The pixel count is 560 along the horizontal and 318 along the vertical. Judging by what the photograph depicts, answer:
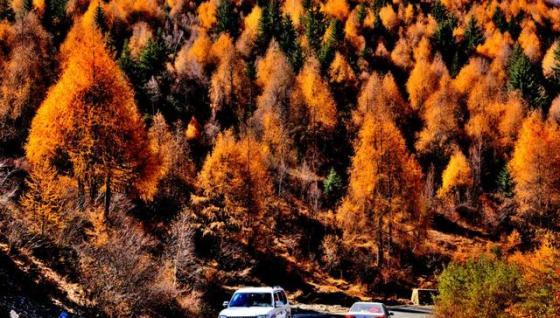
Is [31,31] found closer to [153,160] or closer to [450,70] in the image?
[153,160]

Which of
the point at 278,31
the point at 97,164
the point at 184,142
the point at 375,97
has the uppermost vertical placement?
the point at 278,31

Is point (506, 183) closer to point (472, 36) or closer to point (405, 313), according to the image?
point (405, 313)

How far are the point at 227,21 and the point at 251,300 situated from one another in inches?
3182

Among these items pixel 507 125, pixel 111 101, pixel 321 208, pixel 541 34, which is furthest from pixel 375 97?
pixel 541 34

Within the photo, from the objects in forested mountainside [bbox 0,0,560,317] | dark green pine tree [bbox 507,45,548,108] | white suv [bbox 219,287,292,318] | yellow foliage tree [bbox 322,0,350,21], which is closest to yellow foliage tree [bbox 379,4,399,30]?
forested mountainside [bbox 0,0,560,317]

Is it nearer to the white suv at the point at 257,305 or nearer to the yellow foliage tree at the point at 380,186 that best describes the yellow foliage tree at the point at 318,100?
the yellow foliage tree at the point at 380,186

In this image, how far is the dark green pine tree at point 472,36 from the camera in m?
95.4

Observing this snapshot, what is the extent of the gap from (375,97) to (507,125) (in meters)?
17.3

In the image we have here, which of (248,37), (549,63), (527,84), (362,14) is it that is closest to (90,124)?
(248,37)

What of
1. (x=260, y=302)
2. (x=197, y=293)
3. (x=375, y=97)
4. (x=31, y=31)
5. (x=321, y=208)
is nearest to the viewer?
(x=260, y=302)

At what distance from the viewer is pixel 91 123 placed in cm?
2753

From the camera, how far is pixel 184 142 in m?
53.8

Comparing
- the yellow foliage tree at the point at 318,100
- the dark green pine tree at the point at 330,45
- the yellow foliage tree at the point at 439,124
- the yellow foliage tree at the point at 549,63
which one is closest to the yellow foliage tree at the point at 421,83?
the yellow foliage tree at the point at 439,124

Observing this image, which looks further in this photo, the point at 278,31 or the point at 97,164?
the point at 278,31
